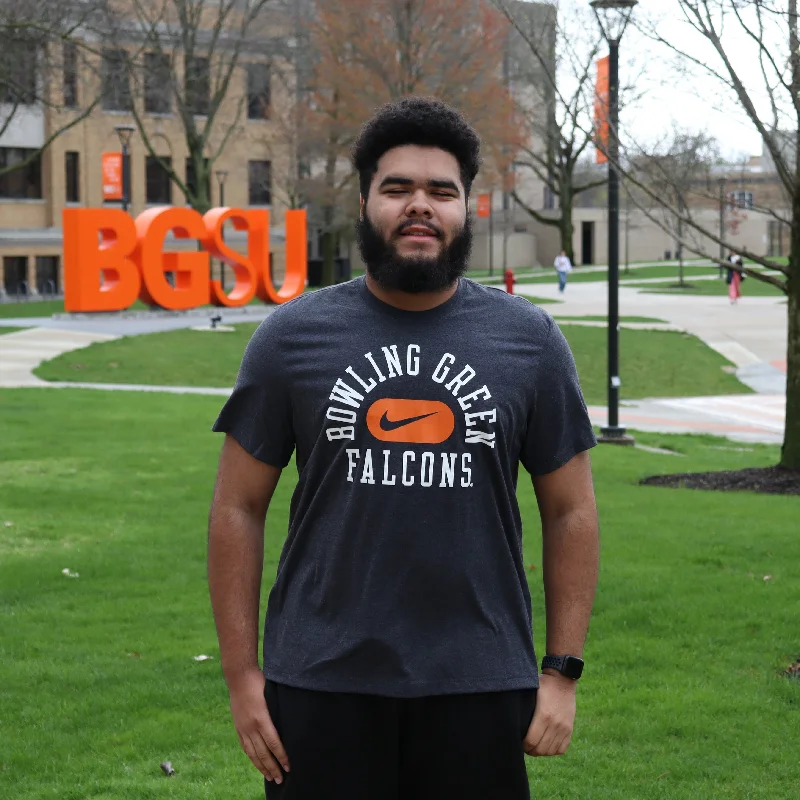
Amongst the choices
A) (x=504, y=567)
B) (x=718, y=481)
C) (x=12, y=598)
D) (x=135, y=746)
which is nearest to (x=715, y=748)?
(x=135, y=746)

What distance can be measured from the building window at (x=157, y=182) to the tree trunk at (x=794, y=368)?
49.4 metres

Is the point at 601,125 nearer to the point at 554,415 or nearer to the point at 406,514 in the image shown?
the point at 554,415

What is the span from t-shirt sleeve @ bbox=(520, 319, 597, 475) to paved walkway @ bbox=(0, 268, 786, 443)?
16238 millimetres

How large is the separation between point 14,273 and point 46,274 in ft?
4.83

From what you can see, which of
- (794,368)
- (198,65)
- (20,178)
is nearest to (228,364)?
(794,368)

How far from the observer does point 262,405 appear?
9.30 ft

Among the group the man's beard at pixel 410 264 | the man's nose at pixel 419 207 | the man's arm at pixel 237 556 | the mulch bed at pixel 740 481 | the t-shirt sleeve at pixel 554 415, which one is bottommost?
the mulch bed at pixel 740 481

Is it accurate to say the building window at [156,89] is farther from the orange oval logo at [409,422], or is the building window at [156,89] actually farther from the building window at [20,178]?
the orange oval logo at [409,422]

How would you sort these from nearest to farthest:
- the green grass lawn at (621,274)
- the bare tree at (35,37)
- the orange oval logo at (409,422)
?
the orange oval logo at (409,422) < the bare tree at (35,37) < the green grass lawn at (621,274)

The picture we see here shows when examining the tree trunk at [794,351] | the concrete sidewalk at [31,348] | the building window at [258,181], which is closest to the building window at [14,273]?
the building window at [258,181]

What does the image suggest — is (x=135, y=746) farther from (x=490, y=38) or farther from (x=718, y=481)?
(x=490, y=38)

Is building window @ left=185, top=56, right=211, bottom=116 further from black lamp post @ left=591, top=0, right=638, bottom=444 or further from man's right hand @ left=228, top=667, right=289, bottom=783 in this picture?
man's right hand @ left=228, top=667, right=289, bottom=783

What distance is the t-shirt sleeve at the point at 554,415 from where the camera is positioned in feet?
9.32

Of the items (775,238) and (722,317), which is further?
(775,238)
